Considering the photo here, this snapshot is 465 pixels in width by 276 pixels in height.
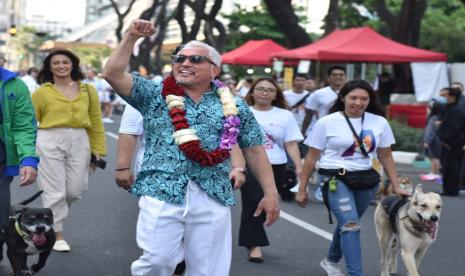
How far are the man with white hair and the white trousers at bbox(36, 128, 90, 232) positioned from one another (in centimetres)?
331

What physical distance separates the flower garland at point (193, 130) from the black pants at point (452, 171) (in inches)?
411

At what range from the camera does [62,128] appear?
26.8 feet

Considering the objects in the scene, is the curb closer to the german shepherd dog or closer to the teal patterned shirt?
the german shepherd dog

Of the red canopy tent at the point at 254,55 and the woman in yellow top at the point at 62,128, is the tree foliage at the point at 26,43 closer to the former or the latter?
the red canopy tent at the point at 254,55

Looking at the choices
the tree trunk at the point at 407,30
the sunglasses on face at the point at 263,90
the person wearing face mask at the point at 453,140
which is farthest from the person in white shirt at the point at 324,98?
the tree trunk at the point at 407,30

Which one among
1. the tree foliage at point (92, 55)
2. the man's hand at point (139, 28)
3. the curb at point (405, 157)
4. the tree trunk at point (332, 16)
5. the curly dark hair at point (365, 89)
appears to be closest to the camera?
the man's hand at point (139, 28)

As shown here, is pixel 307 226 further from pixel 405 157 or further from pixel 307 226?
pixel 405 157

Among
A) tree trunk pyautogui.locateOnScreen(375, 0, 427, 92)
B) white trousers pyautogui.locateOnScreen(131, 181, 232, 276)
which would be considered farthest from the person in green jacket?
tree trunk pyautogui.locateOnScreen(375, 0, 427, 92)

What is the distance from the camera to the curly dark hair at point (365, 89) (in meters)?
7.39

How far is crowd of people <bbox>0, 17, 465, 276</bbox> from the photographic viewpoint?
4.80 metres

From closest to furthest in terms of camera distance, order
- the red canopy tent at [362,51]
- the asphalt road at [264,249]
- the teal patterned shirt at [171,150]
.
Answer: the teal patterned shirt at [171,150], the asphalt road at [264,249], the red canopy tent at [362,51]

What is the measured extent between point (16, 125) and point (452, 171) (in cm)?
1011

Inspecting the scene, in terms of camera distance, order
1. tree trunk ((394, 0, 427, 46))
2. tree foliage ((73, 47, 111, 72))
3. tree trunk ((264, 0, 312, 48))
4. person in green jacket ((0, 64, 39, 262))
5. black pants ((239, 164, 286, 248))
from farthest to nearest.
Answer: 1. tree foliage ((73, 47, 111, 72))
2. tree trunk ((264, 0, 312, 48))
3. tree trunk ((394, 0, 427, 46))
4. black pants ((239, 164, 286, 248))
5. person in green jacket ((0, 64, 39, 262))

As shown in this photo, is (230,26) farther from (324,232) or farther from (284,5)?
(324,232)
